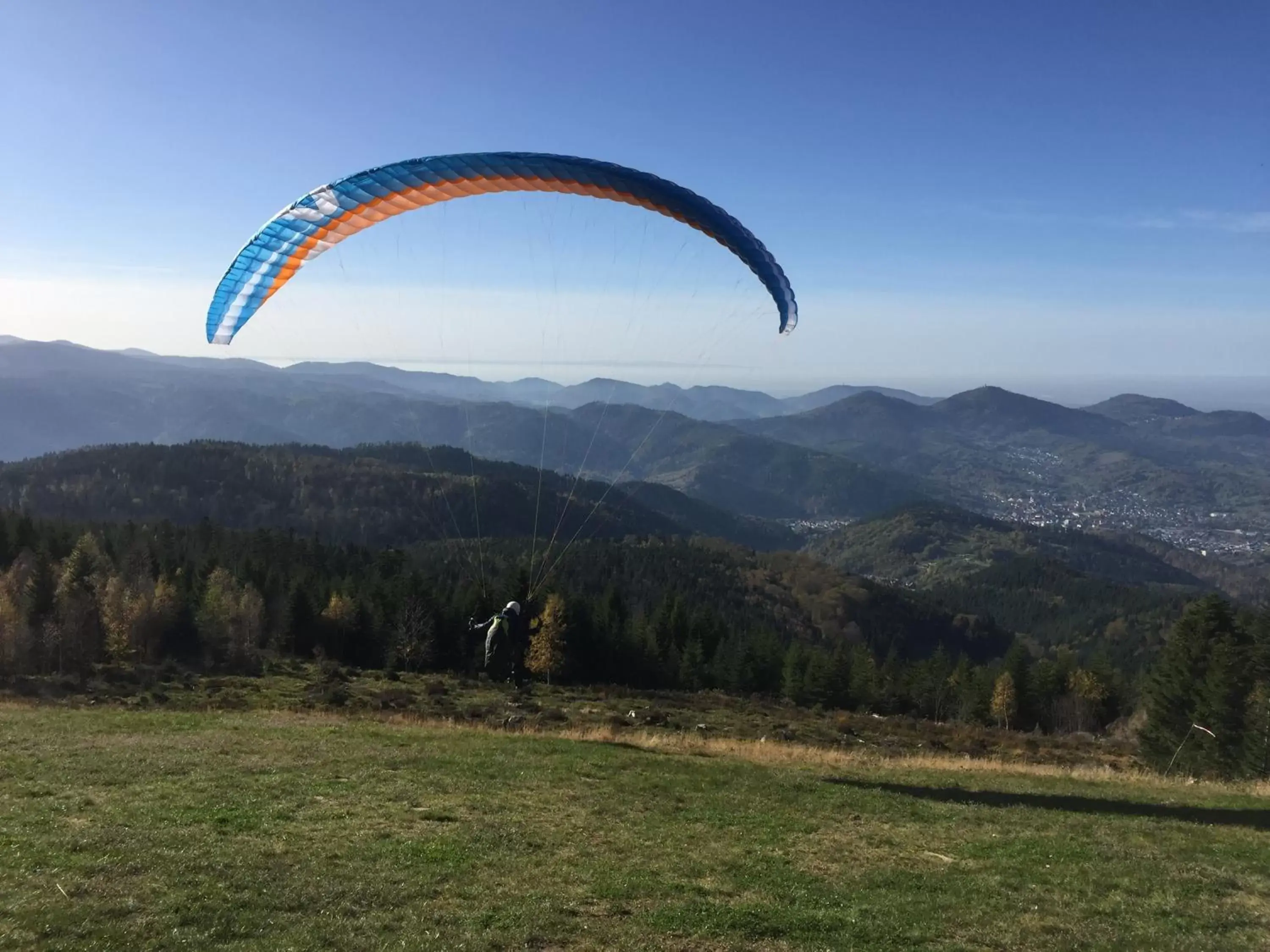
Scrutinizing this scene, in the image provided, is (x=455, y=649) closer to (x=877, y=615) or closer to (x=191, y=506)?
(x=877, y=615)

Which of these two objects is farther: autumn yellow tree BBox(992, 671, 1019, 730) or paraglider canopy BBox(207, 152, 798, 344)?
autumn yellow tree BBox(992, 671, 1019, 730)

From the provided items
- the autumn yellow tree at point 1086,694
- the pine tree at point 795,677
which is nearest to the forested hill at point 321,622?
the pine tree at point 795,677

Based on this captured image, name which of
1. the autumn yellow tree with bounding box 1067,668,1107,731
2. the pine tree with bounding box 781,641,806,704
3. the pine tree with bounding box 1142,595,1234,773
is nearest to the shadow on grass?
the pine tree with bounding box 1142,595,1234,773

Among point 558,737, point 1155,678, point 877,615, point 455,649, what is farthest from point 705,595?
point 558,737

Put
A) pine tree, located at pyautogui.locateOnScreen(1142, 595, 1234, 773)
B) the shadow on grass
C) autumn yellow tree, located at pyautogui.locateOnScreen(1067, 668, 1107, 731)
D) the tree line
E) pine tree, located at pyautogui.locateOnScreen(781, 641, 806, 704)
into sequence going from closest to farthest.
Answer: the shadow on grass < pine tree, located at pyautogui.locateOnScreen(1142, 595, 1234, 773) < the tree line < pine tree, located at pyautogui.locateOnScreen(781, 641, 806, 704) < autumn yellow tree, located at pyautogui.locateOnScreen(1067, 668, 1107, 731)

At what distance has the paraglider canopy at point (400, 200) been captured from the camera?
1503 centimetres

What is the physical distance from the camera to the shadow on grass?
14.7 m

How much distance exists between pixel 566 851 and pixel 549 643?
3630 centimetres

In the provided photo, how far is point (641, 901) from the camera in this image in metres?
9.12

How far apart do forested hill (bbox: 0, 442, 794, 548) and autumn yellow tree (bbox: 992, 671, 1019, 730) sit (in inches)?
4040

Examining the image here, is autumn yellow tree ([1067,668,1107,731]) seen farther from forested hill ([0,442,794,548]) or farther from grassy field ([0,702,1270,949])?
forested hill ([0,442,794,548])

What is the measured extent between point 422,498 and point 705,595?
78.2m

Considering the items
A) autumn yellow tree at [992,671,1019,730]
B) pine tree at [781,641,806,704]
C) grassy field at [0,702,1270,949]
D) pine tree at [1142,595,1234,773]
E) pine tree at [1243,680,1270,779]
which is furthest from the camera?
autumn yellow tree at [992,671,1019,730]

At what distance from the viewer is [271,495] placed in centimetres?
16562
